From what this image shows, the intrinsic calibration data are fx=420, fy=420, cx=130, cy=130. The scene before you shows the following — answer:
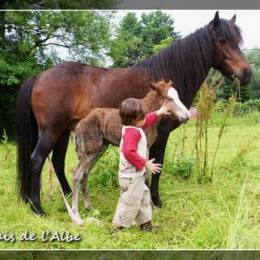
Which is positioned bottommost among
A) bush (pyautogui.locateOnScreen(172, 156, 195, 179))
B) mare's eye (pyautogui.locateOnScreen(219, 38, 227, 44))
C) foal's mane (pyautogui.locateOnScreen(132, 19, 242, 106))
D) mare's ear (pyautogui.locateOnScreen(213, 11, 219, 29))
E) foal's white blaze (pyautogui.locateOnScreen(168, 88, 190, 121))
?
bush (pyautogui.locateOnScreen(172, 156, 195, 179))

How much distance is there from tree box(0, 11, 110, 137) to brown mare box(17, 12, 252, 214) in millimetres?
1299

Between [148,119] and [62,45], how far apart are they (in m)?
2.80

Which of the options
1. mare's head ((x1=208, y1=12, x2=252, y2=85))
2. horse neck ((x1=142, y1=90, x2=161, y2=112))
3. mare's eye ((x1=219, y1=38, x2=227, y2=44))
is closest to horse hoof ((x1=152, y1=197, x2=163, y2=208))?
horse neck ((x1=142, y1=90, x2=161, y2=112))

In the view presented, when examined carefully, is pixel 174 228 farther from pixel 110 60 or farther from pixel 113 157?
pixel 110 60

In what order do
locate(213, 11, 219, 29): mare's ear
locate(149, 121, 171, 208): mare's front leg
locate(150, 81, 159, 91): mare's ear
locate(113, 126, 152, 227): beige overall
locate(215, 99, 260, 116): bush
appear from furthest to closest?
locate(215, 99, 260, 116): bush < locate(149, 121, 171, 208): mare's front leg < locate(213, 11, 219, 29): mare's ear < locate(150, 81, 159, 91): mare's ear < locate(113, 126, 152, 227): beige overall

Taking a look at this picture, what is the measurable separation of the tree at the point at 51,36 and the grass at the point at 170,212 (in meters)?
1.56

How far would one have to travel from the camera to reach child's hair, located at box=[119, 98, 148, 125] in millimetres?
3664

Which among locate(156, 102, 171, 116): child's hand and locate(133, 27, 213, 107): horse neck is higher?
locate(133, 27, 213, 107): horse neck

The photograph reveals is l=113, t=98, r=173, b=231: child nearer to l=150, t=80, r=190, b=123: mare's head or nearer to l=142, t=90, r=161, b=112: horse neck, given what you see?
l=150, t=80, r=190, b=123: mare's head

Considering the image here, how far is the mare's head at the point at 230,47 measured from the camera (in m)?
4.61

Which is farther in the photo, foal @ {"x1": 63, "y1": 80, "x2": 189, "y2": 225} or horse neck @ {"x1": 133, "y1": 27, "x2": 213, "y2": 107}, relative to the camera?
horse neck @ {"x1": 133, "y1": 27, "x2": 213, "y2": 107}

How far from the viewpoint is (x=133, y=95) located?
15.3 ft

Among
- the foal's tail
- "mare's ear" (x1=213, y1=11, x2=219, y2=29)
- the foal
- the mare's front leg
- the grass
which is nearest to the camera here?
the grass

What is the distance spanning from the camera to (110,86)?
4.75 meters
